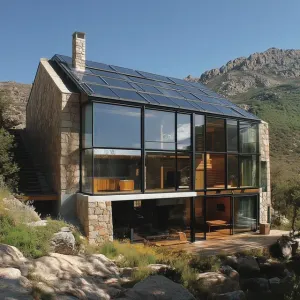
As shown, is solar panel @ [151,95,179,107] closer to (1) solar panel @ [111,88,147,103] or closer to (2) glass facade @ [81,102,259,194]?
(2) glass facade @ [81,102,259,194]

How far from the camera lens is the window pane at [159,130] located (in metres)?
13.5

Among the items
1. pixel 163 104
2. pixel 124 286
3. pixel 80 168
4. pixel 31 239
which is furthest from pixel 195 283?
pixel 163 104

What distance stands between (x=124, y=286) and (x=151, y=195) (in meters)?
5.08

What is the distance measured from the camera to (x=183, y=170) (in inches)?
563

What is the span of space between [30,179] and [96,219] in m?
4.11

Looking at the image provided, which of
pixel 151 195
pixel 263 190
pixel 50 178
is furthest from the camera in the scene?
pixel 263 190

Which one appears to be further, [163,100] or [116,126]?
[163,100]

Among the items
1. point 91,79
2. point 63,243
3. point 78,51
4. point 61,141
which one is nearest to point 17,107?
point 78,51

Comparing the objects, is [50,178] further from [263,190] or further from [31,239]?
[263,190]

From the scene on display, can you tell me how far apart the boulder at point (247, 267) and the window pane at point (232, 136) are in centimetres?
547

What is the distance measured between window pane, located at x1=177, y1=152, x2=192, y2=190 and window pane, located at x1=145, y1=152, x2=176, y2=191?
27 centimetres

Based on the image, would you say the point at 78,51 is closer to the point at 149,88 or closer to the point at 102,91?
the point at 102,91

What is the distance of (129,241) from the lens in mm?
12922

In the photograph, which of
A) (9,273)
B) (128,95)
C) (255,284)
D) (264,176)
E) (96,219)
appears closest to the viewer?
(9,273)
